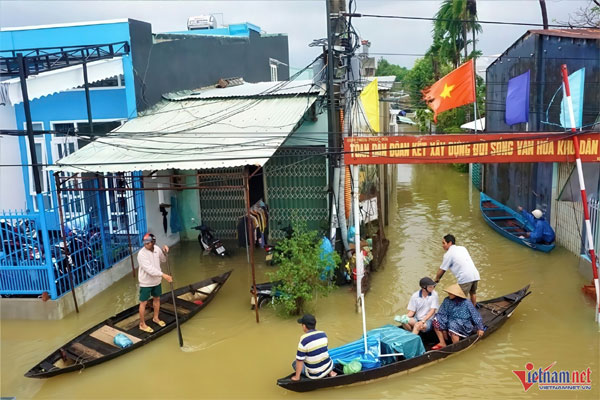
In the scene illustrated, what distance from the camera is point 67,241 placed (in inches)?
392

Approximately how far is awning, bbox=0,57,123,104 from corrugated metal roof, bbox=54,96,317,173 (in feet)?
4.18

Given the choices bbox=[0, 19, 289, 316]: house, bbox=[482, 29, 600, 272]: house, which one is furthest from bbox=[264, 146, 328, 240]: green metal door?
bbox=[482, 29, 600, 272]: house

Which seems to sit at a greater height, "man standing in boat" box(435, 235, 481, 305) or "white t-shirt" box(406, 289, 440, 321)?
"man standing in boat" box(435, 235, 481, 305)

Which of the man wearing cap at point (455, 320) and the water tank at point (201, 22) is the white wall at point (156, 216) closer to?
the man wearing cap at point (455, 320)

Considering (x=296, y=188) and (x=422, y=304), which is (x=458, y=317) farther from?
(x=296, y=188)

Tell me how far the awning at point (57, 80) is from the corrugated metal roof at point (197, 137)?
1273 millimetres

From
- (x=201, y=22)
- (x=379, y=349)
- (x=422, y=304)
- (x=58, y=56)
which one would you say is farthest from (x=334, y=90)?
(x=201, y=22)

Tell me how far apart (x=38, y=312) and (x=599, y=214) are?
11147 millimetres

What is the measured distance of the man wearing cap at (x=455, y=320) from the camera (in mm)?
7438

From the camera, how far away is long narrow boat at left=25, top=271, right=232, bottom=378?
7.42 m

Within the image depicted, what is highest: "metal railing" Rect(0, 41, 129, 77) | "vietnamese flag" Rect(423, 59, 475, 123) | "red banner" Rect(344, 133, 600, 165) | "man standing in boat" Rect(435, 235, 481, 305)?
"metal railing" Rect(0, 41, 129, 77)

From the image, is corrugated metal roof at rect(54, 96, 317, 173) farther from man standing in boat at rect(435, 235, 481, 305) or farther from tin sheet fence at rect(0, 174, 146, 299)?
man standing in boat at rect(435, 235, 481, 305)

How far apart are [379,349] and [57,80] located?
28.5 ft

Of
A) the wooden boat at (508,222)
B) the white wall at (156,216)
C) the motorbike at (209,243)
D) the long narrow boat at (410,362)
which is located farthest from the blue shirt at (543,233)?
the white wall at (156,216)
